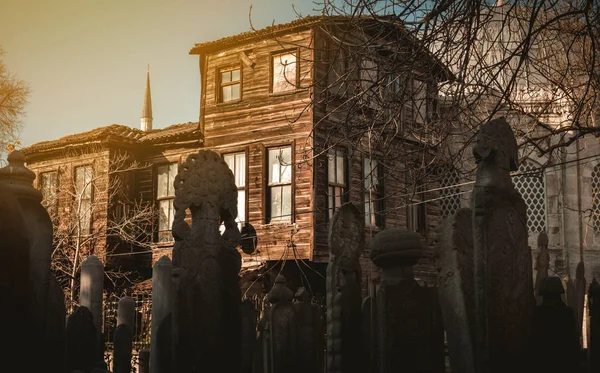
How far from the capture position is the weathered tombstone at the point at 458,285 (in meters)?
5.30

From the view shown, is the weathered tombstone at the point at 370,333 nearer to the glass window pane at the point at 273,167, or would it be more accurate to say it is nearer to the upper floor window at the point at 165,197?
the glass window pane at the point at 273,167

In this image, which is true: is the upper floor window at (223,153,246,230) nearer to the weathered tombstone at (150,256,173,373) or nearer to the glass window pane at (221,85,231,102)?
the glass window pane at (221,85,231,102)

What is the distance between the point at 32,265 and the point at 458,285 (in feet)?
10.1

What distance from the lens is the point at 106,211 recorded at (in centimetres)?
2264

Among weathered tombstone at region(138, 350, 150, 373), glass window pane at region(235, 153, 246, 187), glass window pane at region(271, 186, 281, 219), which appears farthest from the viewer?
glass window pane at region(235, 153, 246, 187)

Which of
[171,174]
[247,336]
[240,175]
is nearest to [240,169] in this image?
[240,175]

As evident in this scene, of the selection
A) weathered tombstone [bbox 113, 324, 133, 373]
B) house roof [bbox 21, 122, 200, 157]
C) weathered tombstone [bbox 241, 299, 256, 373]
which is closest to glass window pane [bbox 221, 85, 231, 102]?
house roof [bbox 21, 122, 200, 157]

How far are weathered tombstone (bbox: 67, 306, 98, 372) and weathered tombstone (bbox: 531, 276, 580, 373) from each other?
3959 mm

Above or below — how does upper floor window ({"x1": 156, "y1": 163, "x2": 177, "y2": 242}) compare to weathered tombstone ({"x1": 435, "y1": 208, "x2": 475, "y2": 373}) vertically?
above

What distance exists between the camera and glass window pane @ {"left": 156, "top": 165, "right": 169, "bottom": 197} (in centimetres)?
2294

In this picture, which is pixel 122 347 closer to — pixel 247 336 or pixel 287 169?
A: pixel 247 336

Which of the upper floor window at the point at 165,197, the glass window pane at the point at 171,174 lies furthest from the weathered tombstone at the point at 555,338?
the glass window pane at the point at 171,174

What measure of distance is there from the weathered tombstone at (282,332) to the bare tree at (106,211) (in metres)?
14.7

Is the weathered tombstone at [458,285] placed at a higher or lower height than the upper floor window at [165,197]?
lower
